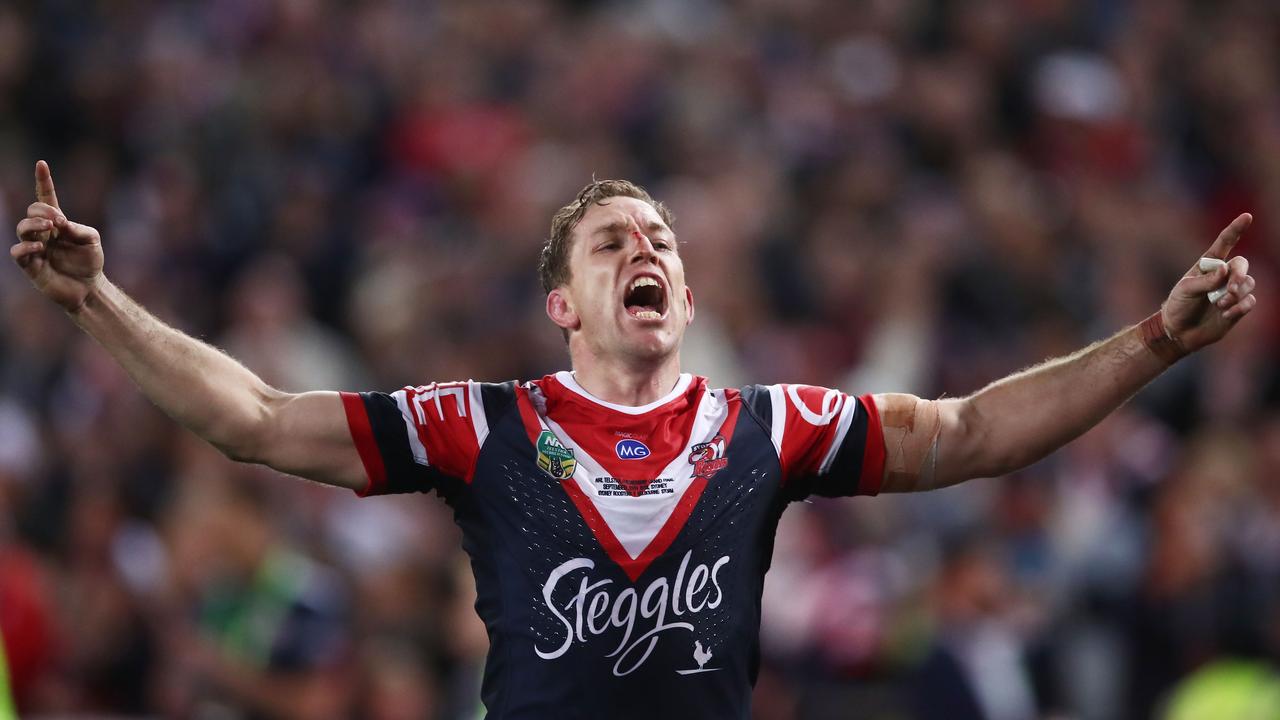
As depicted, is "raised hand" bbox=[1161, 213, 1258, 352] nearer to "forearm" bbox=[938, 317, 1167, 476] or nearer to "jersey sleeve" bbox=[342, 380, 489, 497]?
"forearm" bbox=[938, 317, 1167, 476]

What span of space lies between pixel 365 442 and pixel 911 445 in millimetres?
1552

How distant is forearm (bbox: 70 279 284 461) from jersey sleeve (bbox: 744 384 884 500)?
57.2 inches

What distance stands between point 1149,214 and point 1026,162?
1252 mm

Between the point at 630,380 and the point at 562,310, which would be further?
the point at 562,310

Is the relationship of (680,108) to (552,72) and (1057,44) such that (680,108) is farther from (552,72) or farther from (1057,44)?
(1057,44)

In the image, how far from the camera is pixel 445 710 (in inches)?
367

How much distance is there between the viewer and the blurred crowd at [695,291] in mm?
9406

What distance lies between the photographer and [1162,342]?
523 cm

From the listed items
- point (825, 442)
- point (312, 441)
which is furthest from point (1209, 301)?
point (312, 441)

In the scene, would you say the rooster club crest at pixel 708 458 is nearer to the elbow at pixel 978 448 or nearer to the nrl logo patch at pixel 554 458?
the nrl logo patch at pixel 554 458

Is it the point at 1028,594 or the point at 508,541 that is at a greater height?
the point at 1028,594

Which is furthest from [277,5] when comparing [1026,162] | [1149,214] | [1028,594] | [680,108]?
[1028,594]

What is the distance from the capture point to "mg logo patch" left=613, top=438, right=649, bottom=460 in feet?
17.3

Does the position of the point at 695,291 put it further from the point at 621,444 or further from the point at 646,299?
the point at 621,444
